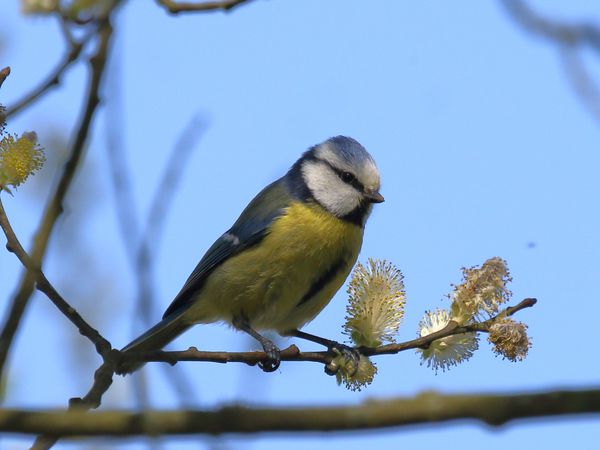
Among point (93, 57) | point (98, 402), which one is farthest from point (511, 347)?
point (93, 57)

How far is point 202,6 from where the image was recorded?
1.90 meters

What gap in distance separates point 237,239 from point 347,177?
0.61 m

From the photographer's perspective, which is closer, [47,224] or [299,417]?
[299,417]

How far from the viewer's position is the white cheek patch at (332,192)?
13.8 feet

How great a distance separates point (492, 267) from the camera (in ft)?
9.30

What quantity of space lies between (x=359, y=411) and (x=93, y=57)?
64cm

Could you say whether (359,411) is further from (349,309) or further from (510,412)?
(349,309)

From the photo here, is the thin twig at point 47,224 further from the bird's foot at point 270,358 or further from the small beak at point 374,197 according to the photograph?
the small beak at point 374,197

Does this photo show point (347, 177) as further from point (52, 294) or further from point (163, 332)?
point (52, 294)

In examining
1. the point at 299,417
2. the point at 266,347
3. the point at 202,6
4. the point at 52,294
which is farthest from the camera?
the point at 266,347

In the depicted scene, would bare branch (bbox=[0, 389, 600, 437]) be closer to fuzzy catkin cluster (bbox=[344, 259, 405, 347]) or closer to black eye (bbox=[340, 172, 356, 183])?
fuzzy catkin cluster (bbox=[344, 259, 405, 347])

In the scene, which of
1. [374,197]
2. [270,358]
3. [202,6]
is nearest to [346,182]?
[374,197]

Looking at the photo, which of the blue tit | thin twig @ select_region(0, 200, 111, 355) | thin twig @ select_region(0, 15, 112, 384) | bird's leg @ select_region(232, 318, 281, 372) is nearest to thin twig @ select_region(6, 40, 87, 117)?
thin twig @ select_region(0, 15, 112, 384)

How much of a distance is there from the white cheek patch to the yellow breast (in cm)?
6
